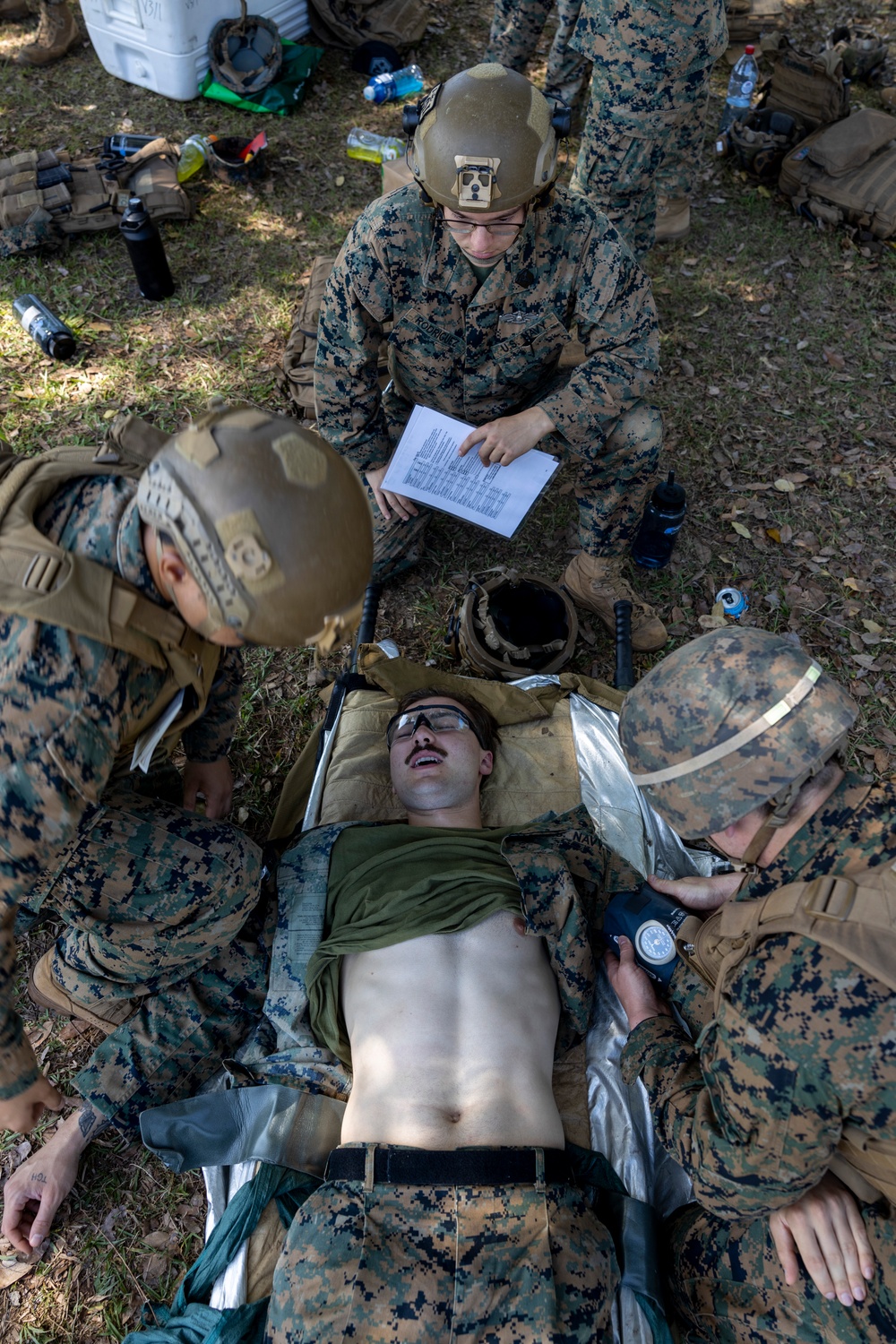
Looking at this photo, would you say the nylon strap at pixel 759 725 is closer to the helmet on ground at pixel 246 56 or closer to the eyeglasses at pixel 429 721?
the eyeglasses at pixel 429 721

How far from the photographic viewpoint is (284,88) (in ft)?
24.0

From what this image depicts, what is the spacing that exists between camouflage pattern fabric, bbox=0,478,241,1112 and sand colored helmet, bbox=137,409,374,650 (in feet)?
0.65

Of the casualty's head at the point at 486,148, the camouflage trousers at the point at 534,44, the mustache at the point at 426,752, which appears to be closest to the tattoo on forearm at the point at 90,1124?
the mustache at the point at 426,752

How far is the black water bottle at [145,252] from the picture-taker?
18.2 ft

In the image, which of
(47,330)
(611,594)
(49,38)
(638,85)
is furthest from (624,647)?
(49,38)

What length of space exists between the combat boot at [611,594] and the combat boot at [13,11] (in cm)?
767

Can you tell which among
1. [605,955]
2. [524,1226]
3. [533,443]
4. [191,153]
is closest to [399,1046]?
[524,1226]

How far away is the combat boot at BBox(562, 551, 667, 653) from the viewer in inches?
184

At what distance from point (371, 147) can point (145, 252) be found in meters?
2.45

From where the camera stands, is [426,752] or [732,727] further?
[426,752]

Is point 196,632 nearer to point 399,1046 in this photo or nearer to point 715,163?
point 399,1046

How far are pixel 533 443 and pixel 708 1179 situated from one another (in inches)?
118

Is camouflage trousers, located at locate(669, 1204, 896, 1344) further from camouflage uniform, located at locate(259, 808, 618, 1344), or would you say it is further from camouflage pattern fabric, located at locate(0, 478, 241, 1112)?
camouflage pattern fabric, located at locate(0, 478, 241, 1112)

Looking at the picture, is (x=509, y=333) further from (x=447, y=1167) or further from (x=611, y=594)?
(x=447, y=1167)
